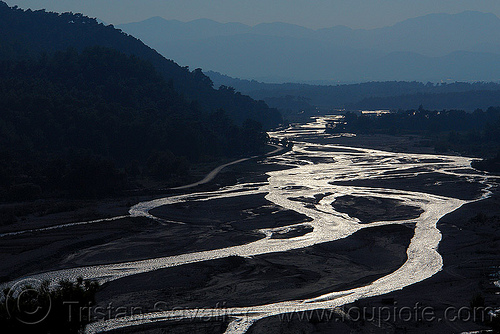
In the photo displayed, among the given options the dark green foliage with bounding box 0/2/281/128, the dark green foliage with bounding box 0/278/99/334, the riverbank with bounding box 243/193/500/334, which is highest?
the dark green foliage with bounding box 0/2/281/128

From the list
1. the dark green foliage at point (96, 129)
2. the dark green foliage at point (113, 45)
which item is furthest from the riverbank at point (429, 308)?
the dark green foliage at point (113, 45)

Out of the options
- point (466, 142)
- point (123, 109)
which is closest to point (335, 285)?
point (123, 109)

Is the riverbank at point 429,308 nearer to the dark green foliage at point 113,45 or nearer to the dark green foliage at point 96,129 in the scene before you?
the dark green foliage at point 96,129

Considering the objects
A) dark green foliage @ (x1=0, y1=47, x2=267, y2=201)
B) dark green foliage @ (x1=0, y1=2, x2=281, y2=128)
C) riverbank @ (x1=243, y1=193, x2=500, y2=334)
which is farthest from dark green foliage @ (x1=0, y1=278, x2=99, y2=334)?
dark green foliage @ (x1=0, y1=2, x2=281, y2=128)

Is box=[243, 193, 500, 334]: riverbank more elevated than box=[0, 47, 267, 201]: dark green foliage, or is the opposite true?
box=[0, 47, 267, 201]: dark green foliage

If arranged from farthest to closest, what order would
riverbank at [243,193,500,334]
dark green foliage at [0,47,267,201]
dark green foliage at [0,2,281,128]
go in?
1. dark green foliage at [0,2,281,128]
2. dark green foliage at [0,47,267,201]
3. riverbank at [243,193,500,334]

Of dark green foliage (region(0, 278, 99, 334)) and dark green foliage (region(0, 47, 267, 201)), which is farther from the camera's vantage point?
dark green foliage (region(0, 47, 267, 201))

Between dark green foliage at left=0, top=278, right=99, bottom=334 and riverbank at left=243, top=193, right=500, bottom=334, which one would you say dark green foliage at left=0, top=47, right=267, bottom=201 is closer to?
riverbank at left=243, top=193, right=500, bottom=334

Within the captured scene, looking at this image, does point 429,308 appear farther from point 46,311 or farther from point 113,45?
point 113,45

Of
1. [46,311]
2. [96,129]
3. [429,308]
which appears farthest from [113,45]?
[46,311]
